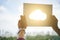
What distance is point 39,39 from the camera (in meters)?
1.55

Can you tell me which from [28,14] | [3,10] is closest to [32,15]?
[28,14]

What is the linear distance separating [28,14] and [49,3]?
21cm

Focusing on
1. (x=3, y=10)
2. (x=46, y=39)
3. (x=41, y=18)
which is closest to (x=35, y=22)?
(x=41, y=18)

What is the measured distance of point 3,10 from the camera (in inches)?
61.0

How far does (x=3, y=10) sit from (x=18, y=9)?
127 millimetres

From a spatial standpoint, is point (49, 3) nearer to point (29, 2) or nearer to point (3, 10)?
point (29, 2)

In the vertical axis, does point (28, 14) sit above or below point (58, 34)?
above

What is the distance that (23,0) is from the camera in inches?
62.0

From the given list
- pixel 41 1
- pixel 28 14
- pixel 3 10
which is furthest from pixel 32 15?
pixel 3 10

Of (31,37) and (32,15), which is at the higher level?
(32,15)

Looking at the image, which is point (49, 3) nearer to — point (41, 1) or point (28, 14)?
point (41, 1)

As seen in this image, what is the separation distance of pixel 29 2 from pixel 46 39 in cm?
35

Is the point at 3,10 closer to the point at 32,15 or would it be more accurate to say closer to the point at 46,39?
the point at 32,15

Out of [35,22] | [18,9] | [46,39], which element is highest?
[18,9]
